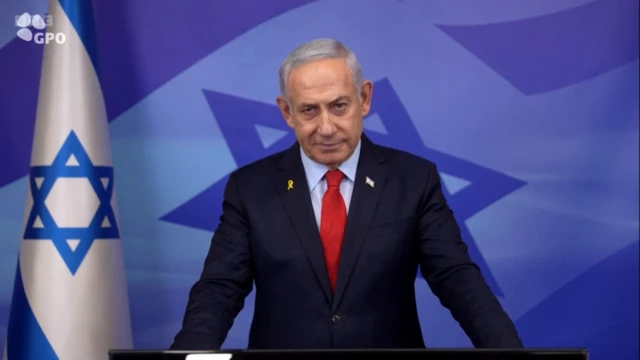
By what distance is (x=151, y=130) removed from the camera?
3.86m

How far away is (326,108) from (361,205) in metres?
0.30

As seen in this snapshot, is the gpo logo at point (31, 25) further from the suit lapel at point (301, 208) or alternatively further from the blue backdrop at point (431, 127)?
the suit lapel at point (301, 208)

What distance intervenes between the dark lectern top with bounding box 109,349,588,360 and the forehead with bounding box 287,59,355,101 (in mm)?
1086

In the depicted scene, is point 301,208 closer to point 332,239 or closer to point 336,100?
point 332,239

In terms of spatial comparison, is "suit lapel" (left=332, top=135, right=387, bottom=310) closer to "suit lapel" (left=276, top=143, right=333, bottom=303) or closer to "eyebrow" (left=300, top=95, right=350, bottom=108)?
"suit lapel" (left=276, top=143, right=333, bottom=303)

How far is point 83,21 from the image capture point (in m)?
3.46

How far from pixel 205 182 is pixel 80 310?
80 cm

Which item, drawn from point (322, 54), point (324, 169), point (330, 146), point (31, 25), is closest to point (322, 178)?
point (324, 169)

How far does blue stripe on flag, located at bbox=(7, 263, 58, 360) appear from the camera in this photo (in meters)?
3.40

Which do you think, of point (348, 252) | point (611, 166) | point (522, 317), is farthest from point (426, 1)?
point (348, 252)

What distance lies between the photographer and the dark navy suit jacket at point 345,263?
2510 millimetres

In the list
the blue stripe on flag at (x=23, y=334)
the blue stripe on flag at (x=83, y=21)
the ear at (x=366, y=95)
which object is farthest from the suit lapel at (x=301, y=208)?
the blue stripe on flag at (x=23, y=334)

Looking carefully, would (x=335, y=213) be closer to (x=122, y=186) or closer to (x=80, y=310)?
(x=80, y=310)

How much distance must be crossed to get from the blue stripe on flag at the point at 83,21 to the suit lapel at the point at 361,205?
1289 mm
